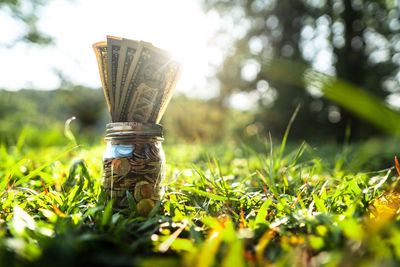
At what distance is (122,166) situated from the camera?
917 millimetres

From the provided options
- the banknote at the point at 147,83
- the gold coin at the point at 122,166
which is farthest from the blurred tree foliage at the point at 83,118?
the gold coin at the point at 122,166

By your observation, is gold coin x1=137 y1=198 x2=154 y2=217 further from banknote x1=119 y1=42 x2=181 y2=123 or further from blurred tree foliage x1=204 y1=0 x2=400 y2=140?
blurred tree foliage x1=204 y1=0 x2=400 y2=140

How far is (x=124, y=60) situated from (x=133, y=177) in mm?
456

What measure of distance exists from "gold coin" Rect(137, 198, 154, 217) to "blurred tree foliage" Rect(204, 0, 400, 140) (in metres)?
6.98

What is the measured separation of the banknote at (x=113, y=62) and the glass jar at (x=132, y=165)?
131mm

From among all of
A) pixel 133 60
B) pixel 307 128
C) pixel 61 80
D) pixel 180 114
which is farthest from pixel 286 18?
pixel 133 60

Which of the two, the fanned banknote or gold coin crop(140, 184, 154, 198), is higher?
the fanned banknote

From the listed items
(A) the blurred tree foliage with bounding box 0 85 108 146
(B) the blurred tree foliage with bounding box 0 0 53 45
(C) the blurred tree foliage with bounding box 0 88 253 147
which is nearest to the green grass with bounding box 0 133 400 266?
(C) the blurred tree foliage with bounding box 0 88 253 147

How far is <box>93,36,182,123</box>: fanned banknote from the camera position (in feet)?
3.15

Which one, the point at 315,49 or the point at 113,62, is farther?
the point at 315,49

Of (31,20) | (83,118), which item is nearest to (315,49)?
(31,20)

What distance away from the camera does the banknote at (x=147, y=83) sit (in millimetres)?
973

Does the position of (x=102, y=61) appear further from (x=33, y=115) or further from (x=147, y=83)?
(x=33, y=115)

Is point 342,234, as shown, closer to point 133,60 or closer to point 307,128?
point 133,60
